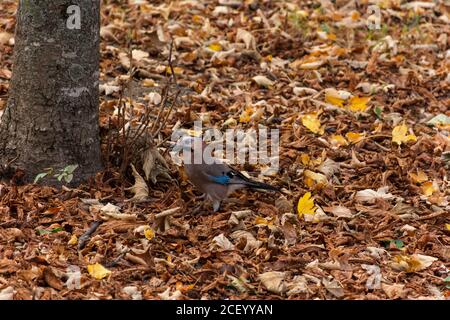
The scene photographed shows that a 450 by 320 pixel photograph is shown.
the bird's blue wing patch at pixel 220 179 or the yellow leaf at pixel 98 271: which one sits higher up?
the bird's blue wing patch at pixel 220 179

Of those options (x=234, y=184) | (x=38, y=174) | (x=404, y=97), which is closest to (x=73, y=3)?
(x=38, y=174)

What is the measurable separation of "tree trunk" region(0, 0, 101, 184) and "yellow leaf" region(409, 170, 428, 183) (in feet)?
7.82

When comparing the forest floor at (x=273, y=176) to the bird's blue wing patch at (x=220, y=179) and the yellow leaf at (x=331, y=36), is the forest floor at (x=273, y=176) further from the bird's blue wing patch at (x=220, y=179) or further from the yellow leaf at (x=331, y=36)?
the bird's blue wing patch at (x=220, y=179)

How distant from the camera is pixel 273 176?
20.4 feet

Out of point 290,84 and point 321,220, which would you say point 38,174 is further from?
point 290,84

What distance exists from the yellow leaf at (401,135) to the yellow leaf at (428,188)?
628mm

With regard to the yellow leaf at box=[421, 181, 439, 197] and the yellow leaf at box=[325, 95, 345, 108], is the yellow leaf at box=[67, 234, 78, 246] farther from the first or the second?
the yellow leaf at box=[325, 95, 345, 108]

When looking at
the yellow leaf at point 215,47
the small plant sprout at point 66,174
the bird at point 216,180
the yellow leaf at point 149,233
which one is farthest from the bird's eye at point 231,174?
the yellow leaf at point 215,47

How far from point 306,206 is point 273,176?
0.54m

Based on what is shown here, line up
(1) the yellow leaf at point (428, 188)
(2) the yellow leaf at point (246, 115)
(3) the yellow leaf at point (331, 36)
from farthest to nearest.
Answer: (3) the yellow leaf at point (331, 36), (2) the yellow leaf at point (246, 115), (1) the yellow leaf at point (428, 188)

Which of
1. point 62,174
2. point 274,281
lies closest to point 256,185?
point 274,281

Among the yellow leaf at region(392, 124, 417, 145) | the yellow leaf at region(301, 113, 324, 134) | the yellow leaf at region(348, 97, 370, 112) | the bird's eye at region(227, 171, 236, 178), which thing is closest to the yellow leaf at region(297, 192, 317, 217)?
the bird's eye at region(227, 171, 236, 178)

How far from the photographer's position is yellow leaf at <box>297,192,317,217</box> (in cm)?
571

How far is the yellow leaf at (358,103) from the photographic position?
741cm
